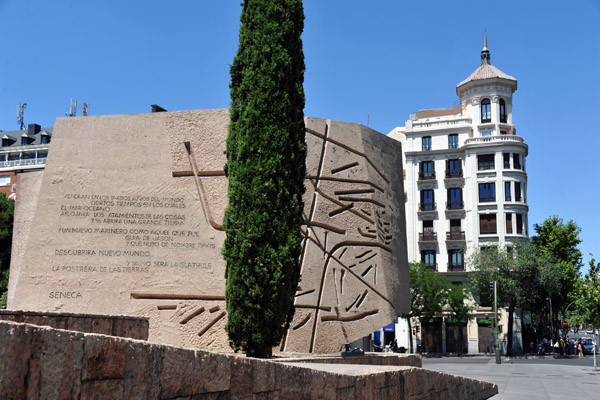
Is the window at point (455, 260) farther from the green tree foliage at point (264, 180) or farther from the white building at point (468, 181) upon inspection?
the green tree foliage at point (264, 180)

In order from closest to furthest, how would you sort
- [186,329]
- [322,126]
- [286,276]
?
[286,276], [186,329], [322,126]

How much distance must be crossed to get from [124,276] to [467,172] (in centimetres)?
4503

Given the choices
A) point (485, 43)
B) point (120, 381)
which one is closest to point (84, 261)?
point (120, 381)

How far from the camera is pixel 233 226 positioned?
1023 cm

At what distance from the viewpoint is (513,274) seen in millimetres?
46812

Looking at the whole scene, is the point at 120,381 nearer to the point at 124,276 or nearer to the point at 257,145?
the point at 257,145

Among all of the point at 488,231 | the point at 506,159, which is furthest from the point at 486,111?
the point at 488,231

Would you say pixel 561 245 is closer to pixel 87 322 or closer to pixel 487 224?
pixel 487 224

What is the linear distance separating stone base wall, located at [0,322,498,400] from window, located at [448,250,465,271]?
48663 millimetres

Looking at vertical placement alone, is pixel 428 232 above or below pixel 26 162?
below

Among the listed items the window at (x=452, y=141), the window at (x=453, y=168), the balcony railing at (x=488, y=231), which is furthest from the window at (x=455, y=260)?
the window at (x=452, y=141)

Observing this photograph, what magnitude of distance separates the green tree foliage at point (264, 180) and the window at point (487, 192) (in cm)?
4393

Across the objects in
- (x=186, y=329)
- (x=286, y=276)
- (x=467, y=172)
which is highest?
(x=467, y=172)

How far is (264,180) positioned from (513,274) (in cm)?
4093
